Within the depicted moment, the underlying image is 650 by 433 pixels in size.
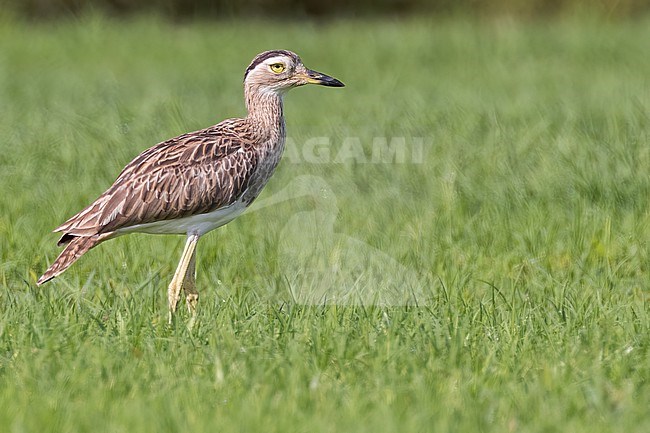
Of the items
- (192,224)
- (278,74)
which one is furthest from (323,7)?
(192,224)

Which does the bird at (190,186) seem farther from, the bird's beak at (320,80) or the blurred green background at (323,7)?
the blurred green background at (323,7)

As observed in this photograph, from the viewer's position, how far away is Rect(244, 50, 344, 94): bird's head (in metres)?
7.17

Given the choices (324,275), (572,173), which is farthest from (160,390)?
(572,173)

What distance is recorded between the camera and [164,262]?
308 inches

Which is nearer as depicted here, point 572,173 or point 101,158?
point 572,173

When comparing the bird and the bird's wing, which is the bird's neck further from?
the bird's wing

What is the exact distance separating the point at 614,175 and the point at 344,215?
2.21 meters

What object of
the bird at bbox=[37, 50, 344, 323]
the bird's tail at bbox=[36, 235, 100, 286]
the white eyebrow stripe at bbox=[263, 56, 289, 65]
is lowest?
the bird's tail at bbox=[36, 235, 100, 286]

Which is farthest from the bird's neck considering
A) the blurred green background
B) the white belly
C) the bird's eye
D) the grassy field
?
the blurred green background

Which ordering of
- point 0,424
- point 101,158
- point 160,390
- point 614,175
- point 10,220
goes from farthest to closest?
1. point 101,158
2. point 614,175
3. point 10,220
4. point 160,390
5. point 0,424

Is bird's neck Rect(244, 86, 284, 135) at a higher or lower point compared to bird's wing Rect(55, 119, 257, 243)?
higher

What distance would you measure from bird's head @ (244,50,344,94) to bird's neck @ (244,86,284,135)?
3 cm

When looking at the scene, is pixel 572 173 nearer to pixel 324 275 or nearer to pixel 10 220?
pixel 324 275

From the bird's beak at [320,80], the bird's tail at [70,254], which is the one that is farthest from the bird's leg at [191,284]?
the bird's beak at [320,80]
